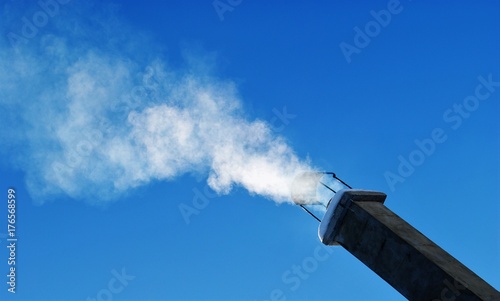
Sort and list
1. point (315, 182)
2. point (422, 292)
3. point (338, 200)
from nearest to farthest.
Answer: point (422, 292) < point (338, 200) < point (315, 182)

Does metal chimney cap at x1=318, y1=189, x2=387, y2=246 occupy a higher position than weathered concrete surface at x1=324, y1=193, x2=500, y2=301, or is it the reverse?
metal chimney cap at x1=318, y1=189, x2=387, y2=246

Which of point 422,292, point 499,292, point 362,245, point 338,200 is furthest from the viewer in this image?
point 338,200

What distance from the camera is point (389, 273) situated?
28.0 ft

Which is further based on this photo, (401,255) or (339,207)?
(339,207)

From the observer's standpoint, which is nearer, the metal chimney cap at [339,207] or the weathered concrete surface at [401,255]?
the weathered concrete surface at [401,255]

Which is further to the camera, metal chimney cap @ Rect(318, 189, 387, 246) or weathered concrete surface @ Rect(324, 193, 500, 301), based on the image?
metal chimney cap @ Rect(318, 189, 387, 246)

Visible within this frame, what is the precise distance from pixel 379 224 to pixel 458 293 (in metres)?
1.88

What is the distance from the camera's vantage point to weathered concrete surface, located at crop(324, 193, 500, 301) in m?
7.52

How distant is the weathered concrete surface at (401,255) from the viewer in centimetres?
752

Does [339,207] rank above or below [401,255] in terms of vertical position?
above

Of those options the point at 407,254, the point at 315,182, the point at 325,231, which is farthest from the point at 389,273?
the point at 315,182

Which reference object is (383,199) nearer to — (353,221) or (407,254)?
(353,221)

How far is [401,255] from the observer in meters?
8.33

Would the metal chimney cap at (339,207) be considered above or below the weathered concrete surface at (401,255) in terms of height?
above
